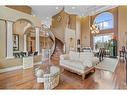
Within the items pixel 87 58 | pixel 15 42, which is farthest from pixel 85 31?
pixel 15 42

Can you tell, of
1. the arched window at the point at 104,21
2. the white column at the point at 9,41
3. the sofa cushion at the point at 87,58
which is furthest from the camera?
the white column at the point at 9,41

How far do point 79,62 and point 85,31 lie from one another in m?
1.01

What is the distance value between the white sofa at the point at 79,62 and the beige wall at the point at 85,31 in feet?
1.16

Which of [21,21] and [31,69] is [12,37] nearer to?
[21,21]

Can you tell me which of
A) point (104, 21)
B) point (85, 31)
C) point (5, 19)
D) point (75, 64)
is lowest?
point (75, 64)

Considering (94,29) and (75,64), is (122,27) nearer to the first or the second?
(94,29)

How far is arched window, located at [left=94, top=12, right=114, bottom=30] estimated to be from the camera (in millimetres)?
3682

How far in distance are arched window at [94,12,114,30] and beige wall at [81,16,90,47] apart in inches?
10.9

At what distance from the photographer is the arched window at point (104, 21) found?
3.68 metres

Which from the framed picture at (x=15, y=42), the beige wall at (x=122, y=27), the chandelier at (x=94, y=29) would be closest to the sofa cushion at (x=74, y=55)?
the chandelier at (x=94, y=29)

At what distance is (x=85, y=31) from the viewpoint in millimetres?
3936

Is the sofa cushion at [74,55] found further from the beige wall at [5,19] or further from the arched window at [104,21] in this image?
the beige wall at [5,19]

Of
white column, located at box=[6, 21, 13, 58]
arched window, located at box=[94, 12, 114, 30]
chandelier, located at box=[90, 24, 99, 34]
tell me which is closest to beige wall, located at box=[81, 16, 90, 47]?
chandelier, located at box=[90, 24, 99, 34]
